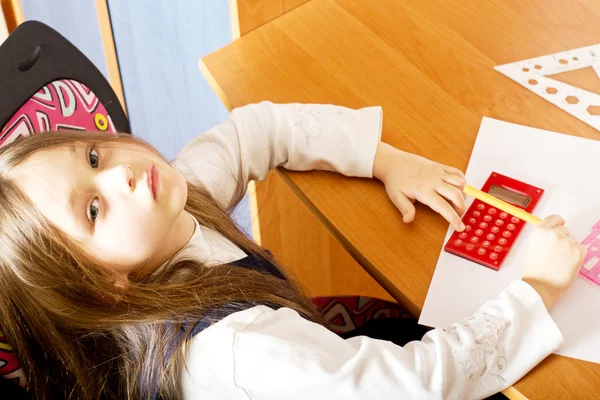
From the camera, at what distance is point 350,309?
1005 mm

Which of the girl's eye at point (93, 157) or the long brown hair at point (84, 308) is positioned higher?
the girl's eye at point (93, 157)

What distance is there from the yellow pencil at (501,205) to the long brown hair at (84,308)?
0.86ft

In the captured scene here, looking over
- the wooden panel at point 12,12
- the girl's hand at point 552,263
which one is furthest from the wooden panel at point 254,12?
the wooden panel at point 12,12

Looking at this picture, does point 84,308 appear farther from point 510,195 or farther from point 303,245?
point 303,245

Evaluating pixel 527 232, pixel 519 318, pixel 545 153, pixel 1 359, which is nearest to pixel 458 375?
pixel 519 318

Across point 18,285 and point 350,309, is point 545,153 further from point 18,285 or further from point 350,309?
point 18,285

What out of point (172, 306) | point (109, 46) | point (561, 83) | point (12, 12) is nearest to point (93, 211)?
point (172, 306)

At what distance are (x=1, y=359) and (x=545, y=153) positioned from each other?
0.62 metres

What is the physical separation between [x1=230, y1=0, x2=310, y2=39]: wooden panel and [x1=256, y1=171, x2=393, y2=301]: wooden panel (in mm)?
238

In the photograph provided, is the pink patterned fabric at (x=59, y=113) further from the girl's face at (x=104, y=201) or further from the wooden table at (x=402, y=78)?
the wooden table at (x=402, y=78)

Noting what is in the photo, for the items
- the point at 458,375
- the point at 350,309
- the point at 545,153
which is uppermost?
the point at 545,153

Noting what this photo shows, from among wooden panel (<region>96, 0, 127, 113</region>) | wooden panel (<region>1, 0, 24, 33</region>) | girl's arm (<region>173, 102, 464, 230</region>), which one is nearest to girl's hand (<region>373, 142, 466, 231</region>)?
girl's arm (<region>173, 102, 464, 230</region>)

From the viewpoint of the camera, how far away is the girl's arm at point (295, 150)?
2.75ft

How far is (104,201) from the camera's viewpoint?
2.38 ft
